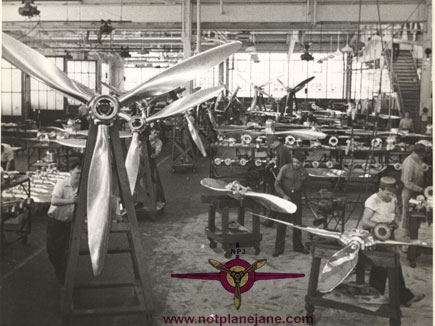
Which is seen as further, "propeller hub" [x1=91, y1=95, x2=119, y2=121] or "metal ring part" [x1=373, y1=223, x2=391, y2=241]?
"metal ring part" [x1=373, y1=223, x2=391, y2=241]

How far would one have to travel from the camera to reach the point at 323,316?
673 centimetres

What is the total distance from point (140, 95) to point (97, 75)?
96.5 ft

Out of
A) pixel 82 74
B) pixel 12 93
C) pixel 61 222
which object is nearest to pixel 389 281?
pixel 61 222

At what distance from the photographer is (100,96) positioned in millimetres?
5562

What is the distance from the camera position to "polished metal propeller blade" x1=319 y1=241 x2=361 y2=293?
201 inches

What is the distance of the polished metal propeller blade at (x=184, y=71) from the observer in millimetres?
4848

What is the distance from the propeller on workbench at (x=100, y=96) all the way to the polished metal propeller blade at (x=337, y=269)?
7.10 feet

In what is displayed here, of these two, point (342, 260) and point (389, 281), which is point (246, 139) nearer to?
point (389, 281)

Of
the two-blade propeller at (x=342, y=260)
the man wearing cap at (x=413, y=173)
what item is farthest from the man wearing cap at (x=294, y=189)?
the two-blade propeller at (x=342, y=260)

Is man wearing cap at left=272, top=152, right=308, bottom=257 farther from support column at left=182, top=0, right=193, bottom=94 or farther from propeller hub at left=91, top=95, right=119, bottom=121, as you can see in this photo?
support column at left=182, top=0, right=193, bottom=94

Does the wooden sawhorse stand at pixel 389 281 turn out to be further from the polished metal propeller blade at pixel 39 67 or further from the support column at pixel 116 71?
the support column at pixel 116 71

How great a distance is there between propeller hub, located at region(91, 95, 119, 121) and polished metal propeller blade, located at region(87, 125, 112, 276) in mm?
120

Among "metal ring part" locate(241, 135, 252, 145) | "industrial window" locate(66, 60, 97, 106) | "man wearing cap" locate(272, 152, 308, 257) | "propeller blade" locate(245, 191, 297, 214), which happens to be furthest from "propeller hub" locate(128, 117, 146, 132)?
"industrial window" locate(66, 60, 97, 106)

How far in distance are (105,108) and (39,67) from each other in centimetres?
89
